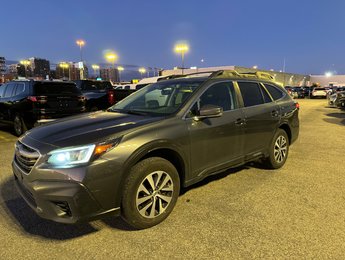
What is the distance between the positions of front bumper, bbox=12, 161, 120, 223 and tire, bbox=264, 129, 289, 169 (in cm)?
331

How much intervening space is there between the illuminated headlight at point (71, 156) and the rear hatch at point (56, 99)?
6.31m

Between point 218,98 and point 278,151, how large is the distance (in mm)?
1916

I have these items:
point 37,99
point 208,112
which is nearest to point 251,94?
point 208,112

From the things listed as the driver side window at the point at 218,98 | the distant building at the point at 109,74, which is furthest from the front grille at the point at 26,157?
the distant building at the point at 109,74

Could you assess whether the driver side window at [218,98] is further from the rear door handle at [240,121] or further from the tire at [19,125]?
the tire at [19,125]

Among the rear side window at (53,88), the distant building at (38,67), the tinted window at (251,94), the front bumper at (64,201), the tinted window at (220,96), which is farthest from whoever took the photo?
the distant building at (38,67)

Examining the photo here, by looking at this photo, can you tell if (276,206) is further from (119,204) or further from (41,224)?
(41,224)

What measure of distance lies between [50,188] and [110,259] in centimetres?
87

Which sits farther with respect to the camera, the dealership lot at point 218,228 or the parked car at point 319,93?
the parked car at point 319,93

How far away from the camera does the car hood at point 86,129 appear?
3033 mm

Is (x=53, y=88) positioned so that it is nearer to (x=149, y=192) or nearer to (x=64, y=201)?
(x=149, y=192)

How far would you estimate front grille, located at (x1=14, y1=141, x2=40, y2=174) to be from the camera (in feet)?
10.1

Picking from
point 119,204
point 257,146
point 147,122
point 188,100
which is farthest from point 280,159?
point 119,204

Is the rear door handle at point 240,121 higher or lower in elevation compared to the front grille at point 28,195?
higher
